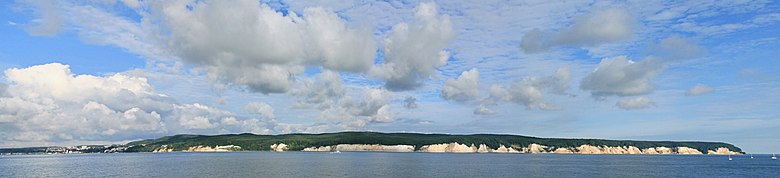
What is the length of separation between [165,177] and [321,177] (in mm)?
29135

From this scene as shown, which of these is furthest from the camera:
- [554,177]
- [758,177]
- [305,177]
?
[758,177]

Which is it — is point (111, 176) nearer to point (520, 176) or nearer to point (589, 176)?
point (520, 176)

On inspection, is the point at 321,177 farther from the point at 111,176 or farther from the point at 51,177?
the point at 51,177

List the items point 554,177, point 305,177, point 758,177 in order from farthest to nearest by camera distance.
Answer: point 758,177 → point 554,177 → point 305,177

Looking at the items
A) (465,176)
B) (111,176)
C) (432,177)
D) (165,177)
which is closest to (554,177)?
(465,176)

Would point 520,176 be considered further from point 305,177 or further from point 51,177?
point 51,177

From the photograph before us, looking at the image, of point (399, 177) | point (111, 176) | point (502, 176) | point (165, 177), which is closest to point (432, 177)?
point (399, 177)

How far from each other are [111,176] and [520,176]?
3219 inches

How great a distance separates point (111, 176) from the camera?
10819 centimetres

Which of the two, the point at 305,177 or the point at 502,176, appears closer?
the point at 305,177

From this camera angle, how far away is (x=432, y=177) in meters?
105

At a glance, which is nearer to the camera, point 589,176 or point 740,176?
point 589,176

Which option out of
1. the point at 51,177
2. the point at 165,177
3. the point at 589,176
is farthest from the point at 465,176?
the point at 51,177

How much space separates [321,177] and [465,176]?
2837cm
